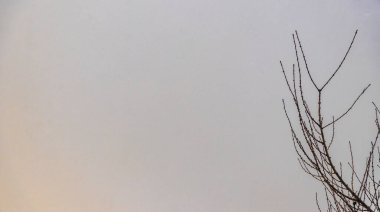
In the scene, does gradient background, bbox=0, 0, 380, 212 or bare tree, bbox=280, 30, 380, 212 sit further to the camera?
gradient background, bbox=0, 0, 380, 212

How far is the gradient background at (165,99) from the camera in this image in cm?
235

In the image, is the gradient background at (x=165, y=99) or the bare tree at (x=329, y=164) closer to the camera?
the bare tree at (x=329, y=164)

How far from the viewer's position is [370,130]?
2.47 metres

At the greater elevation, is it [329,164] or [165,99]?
[165,99]

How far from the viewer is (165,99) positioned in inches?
99.6

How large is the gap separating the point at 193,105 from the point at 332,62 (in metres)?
0.97

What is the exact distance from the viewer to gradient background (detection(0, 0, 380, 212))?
235 centimetres

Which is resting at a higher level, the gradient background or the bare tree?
the gradient background

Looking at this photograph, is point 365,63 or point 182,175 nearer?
point 365,63

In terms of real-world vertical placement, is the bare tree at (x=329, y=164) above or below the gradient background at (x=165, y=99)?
below

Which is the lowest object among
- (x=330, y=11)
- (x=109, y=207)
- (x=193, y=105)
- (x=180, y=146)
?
(x=109, y=207)

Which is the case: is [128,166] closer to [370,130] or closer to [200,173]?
[200,173]

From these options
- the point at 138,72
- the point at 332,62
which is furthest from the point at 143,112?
the point at 332,62

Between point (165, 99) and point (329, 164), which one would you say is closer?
point (329, 164)
